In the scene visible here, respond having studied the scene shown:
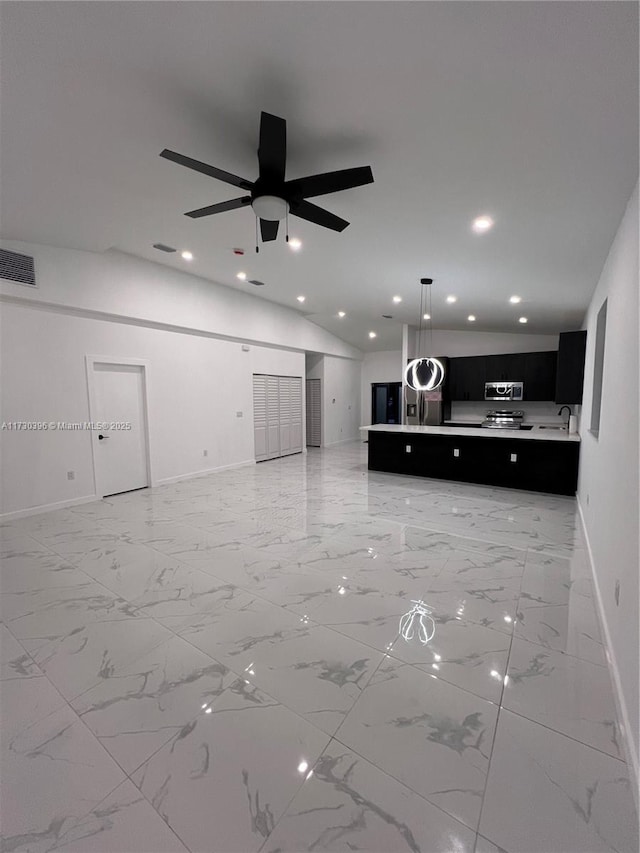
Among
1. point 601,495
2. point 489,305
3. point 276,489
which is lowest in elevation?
point 276,489

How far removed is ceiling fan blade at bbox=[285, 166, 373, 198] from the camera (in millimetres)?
2176

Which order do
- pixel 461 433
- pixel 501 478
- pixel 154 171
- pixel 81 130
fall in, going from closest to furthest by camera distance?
pixel 81 130, pixel 154 171, pixel 501 478, pixel 461 433

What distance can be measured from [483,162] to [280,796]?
3.53 m

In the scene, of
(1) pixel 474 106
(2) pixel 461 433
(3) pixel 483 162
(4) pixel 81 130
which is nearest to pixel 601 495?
(3) pixel 483 162

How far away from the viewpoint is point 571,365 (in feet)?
16.1

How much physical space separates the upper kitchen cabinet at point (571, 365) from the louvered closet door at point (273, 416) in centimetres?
540

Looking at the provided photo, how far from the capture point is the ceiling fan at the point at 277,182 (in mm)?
2031

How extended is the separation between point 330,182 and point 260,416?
5896mm

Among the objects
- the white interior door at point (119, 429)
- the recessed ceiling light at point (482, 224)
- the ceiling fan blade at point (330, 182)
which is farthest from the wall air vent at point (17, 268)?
the recessed ceiling light at point (482, 224)

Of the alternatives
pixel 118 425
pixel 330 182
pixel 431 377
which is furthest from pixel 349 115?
pixel 118 425

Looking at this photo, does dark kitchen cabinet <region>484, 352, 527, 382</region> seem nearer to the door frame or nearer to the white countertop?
the white countertop

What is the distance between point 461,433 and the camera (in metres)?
5.84

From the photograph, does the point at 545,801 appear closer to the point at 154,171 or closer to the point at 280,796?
the point at 280,796

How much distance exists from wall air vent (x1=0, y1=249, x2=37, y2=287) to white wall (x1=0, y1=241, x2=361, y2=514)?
0.28ft
